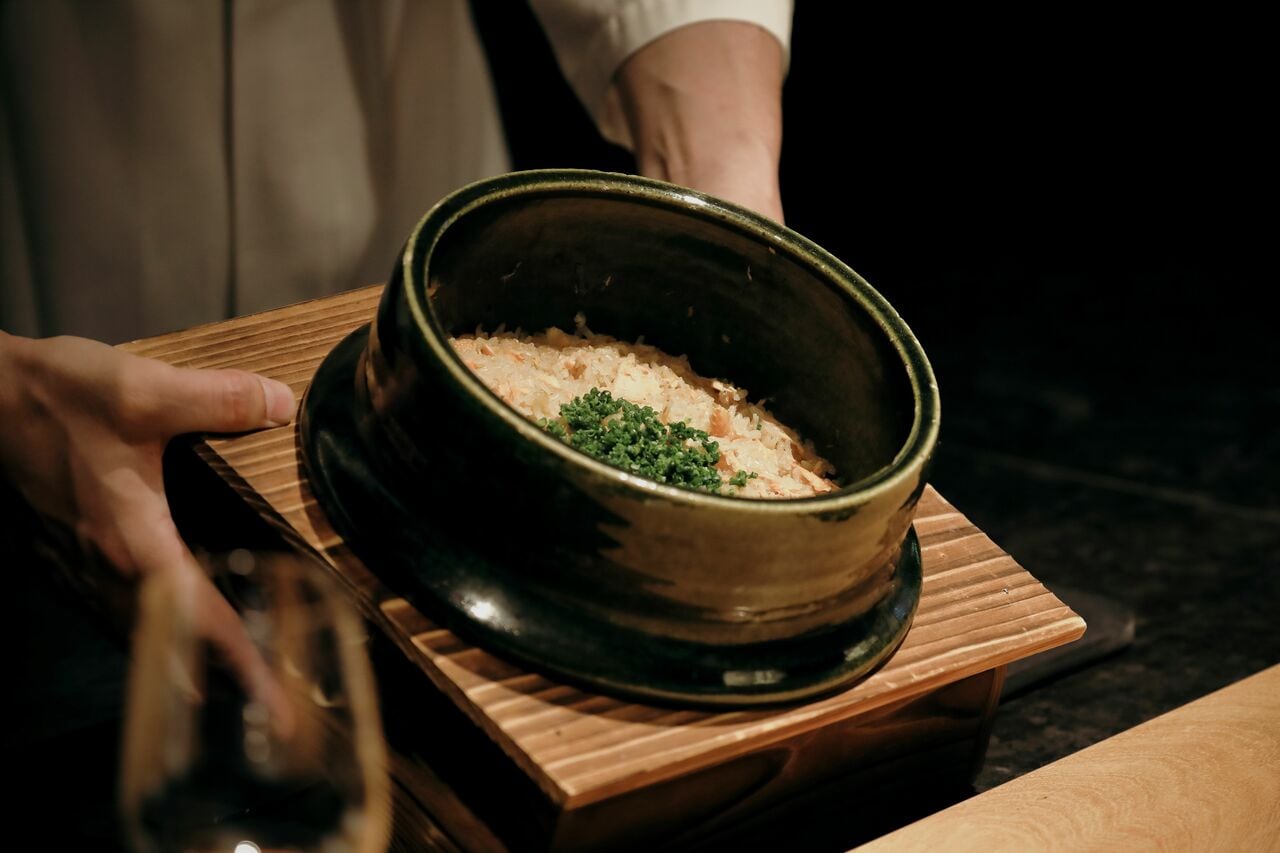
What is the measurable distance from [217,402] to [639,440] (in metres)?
0.42

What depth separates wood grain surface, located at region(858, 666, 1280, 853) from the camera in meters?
1.12

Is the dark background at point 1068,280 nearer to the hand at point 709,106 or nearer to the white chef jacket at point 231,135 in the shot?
the white chef jacket at point 231,135

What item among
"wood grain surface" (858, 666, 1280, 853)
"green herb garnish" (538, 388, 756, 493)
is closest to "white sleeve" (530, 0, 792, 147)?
"green herb garnish" (538, 388, 756, 493)

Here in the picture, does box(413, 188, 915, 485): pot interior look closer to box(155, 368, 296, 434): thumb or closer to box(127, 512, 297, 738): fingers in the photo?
box(155, 368, 296, 434): thumb

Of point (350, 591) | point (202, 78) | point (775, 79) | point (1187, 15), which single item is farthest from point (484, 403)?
point (1187, 15)

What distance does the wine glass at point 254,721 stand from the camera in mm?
1015

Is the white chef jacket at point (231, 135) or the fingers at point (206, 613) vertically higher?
the white chef jacket at point (231, 135)

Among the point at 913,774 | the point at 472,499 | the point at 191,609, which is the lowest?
the point at 913,774

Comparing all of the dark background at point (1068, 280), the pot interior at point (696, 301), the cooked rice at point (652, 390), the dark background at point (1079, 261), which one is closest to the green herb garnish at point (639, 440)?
the cooked rice at point (652, 390)

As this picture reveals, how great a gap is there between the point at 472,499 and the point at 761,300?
492 mm

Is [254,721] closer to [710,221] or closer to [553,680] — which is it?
[553,680]

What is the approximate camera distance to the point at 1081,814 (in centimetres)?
115

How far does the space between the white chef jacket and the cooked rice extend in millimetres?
732

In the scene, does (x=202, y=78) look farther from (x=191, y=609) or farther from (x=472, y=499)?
(x=472, y=499)
